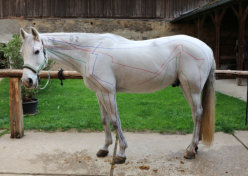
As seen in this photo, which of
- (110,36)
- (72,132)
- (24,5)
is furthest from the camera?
(24,5)

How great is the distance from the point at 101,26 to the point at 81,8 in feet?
4.60

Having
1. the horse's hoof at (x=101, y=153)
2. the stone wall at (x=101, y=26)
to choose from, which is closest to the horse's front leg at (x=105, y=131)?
the horse's hoof at (x=101, y=153)

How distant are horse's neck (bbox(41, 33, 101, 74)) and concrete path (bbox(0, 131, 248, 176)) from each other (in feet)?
3.76

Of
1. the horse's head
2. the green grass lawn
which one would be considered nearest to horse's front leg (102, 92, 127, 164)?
the horse's head

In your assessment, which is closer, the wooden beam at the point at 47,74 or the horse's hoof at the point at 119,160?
the horse's hoof at the point at 119,160

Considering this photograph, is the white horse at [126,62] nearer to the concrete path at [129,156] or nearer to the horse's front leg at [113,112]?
the horse's front leg at [113,112]

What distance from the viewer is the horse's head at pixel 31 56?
2395mm

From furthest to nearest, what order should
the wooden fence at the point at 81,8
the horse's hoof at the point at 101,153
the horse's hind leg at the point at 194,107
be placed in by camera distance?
the wooden fence at the point at 81,8
the horse's hoof at the point at 101,153
the horse's hind leg at the point at 194,107

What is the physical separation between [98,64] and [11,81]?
1.89 meters

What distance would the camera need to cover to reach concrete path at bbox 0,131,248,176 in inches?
107

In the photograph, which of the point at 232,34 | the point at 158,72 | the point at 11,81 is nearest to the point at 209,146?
the point at 158,72

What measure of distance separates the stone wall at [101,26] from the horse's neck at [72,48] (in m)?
10.6

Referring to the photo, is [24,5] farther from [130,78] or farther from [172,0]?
[130,78]

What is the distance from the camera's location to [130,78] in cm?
274
